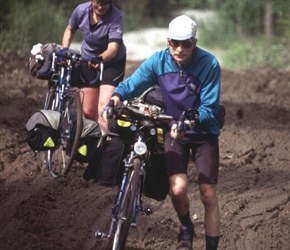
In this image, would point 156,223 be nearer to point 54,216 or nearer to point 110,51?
point 54,216

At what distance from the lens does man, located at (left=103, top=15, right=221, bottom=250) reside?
7.18 m

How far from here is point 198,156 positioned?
7.40m

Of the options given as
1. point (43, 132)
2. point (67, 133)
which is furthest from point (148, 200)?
point (43, 132)

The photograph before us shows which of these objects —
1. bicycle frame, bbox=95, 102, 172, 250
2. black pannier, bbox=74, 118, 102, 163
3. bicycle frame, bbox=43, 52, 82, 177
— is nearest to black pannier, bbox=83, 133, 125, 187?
bicycle frame, bbox=95, 102, 172, 250

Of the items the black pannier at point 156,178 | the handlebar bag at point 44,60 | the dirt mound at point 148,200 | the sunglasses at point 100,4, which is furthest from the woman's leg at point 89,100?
the black pannier at point 156,178

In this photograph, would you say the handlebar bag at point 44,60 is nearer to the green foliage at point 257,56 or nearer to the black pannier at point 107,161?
the black pannier at point 107,161

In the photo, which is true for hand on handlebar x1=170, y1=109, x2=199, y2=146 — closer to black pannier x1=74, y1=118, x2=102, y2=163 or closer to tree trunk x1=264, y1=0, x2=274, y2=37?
black pannier x1=74, y1=118, x2=102, y2=163

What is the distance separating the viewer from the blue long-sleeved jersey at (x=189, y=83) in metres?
7.21

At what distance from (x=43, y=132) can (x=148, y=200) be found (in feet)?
4.11

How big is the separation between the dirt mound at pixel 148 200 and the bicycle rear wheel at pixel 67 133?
6.1 inches

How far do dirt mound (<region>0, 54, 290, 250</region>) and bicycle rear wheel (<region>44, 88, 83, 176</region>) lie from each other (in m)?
0.15

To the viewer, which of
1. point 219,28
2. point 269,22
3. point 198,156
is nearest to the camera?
point 198,156

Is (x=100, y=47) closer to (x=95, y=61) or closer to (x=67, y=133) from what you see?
(x=95, y=61)

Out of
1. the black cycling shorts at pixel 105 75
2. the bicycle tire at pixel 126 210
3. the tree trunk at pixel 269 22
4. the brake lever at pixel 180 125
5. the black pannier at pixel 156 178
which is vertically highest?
the tree trunk at pixel 269 22
